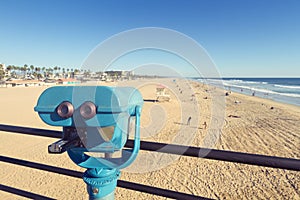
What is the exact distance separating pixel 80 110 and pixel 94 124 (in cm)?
7

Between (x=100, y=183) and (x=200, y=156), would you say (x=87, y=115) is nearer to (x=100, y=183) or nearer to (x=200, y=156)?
(x=100, y=183)

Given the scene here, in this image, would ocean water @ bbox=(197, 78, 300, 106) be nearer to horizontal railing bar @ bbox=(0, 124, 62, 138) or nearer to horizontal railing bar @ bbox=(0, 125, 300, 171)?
horizontal railing bar @ bbox=(0, 125, 300, 171)

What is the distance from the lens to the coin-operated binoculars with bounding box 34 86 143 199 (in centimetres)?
72

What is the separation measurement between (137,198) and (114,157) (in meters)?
3.46

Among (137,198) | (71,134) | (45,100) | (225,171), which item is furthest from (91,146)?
(225,171)

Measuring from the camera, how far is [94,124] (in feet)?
2.39

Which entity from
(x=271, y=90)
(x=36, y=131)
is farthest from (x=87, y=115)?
(x=271, y=90)

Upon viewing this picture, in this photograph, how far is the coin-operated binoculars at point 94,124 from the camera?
72 cm

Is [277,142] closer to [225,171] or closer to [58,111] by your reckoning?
[225,171]

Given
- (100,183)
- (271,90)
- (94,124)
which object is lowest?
(271,90)

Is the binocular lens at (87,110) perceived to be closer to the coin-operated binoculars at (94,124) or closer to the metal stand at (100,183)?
the coin-operated binoculars at (94,124)

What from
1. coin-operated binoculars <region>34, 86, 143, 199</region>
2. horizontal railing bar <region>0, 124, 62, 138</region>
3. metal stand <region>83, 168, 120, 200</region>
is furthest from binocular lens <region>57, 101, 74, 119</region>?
horizontal railing bar <region>0, 124, 62, 138</region>

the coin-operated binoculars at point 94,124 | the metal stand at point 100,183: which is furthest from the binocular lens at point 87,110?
the metal stand at point 100,183

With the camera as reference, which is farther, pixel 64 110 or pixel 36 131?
pixel 36 131
